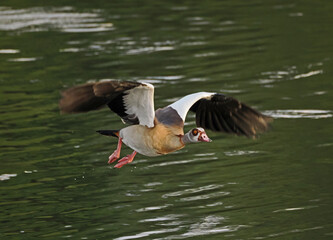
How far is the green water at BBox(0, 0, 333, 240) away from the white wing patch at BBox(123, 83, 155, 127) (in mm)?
1391

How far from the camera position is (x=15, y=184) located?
13.3 meters

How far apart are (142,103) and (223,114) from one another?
3.77 ft

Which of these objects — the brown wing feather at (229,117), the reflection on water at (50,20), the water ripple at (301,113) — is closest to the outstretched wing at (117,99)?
the brown wing feather at (229,117)

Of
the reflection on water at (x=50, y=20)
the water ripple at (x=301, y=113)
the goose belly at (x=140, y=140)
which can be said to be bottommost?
the water ripple at (x=301, y=113)

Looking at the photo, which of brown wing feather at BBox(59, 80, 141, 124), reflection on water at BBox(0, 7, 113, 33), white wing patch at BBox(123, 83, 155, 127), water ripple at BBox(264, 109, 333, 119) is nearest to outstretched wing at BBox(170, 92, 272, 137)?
white wing patch at BBox(123, 83, 155, 127)

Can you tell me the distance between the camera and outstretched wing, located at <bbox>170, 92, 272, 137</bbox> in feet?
34.9

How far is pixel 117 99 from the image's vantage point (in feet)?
33.8

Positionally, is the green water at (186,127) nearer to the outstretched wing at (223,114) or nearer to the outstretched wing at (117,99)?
the outstretched wing at (223,114)

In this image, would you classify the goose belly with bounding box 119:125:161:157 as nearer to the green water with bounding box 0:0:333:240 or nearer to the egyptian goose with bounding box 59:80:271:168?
the egyptian goose with bounding box 59:80:271:168

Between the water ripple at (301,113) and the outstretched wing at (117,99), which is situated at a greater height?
the outstretched wing at (117,99)

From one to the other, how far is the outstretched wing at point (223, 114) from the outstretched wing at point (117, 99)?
51 centimetres

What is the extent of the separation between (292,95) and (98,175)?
5267 millimetres

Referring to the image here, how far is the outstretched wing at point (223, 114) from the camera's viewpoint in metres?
10.6

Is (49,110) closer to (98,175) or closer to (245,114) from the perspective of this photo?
(98,175)
